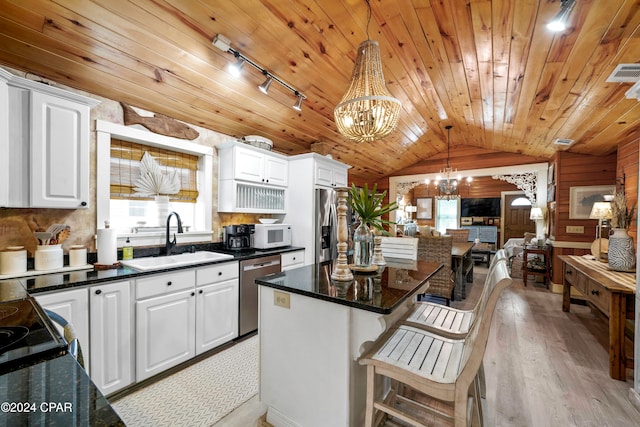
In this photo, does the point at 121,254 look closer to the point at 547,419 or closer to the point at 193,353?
the point at 193,353

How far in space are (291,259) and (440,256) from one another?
2.08 meters

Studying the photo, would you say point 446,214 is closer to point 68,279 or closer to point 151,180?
point 151,180

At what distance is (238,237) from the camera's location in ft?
10.4

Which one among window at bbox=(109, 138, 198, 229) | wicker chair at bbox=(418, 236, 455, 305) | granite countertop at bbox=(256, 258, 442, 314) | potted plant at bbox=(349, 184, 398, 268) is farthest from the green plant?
wicker chair at bbox=(418, 236, 455, 305)

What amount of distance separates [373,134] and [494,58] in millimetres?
1710

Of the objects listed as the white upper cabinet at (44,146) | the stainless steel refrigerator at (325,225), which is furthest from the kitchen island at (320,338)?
the stainless steel refrigerator at (325,225)

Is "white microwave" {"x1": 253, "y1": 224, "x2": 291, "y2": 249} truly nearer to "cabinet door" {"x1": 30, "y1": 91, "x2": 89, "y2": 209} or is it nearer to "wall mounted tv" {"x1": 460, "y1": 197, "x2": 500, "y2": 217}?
"cabinet door" {"x1": 30, "y1": 91, "x2": 89, "y2": 209}

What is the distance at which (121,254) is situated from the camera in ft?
7.93

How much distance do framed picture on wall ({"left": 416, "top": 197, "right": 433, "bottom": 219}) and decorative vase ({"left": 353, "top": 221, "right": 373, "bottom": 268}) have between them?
8720 mm

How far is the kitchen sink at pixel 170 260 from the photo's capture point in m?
2.18

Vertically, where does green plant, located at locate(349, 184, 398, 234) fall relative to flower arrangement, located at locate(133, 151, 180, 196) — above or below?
below

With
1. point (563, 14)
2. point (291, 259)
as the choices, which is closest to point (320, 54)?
point (563, 14)

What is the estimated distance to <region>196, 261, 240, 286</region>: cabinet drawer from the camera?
93.4 inches

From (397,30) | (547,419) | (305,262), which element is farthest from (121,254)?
(547,419)
